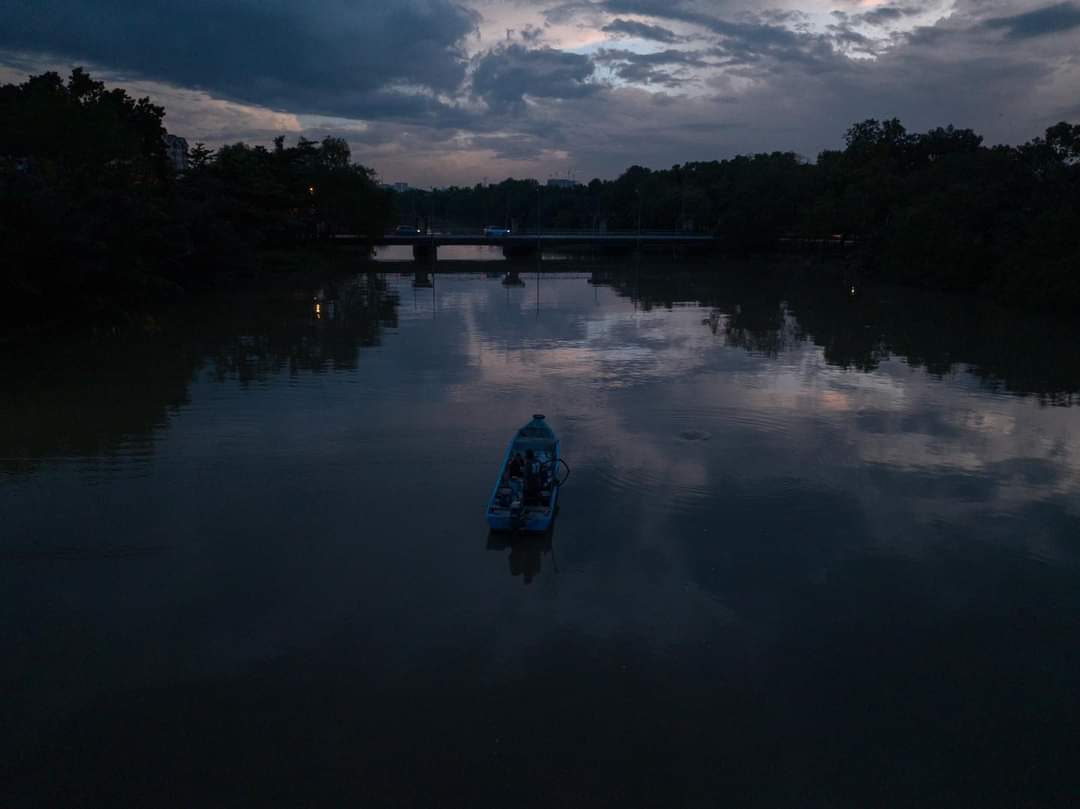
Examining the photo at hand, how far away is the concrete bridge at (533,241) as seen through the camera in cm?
8056

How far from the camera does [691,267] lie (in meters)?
76.5

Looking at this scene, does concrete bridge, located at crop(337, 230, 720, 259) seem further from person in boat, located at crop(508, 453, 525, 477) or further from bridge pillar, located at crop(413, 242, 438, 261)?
person in boat, located at crop(508, 453, 525, 477)

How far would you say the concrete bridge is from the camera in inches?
3172

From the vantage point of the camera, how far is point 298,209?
74000 mm

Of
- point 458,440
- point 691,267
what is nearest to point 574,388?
point 458,440

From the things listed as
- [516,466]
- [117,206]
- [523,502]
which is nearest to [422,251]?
[117,206]

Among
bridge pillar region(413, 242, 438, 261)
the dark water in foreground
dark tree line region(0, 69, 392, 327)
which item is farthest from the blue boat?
bridge pillar region(413, 242, 438, 261)

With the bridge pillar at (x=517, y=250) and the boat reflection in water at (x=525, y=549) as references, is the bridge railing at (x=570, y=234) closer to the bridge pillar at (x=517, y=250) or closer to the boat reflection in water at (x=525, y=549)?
the bridge pillar at (x=517, y=250)

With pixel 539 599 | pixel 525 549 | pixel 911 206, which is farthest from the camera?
pixel 911 206

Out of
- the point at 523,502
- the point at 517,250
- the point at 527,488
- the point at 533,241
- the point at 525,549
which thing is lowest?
the point at 525,549

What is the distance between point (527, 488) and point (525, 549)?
1190 mm

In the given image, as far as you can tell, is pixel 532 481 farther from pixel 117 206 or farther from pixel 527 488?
pixel 117 206

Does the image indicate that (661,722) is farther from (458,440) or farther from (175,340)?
(175,340)

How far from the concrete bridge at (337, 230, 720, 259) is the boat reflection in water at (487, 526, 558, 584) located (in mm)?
68383
